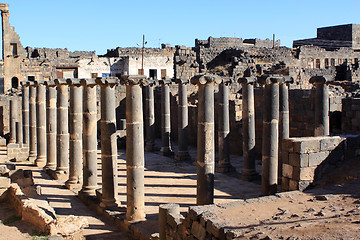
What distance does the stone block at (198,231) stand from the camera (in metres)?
8.88

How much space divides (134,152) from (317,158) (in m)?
4.90

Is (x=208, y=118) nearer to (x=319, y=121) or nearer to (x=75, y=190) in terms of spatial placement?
(x=319, y=121)

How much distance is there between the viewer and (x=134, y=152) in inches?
478

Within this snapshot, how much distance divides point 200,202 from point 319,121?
604cm

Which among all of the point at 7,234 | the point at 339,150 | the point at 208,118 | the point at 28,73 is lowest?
the point at 7,234

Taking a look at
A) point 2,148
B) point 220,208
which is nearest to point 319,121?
point 220,208

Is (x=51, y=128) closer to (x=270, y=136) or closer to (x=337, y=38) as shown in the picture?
(x=270, y=136)

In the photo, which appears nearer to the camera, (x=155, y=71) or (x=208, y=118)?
(x=208, y=118)

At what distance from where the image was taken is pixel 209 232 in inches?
342

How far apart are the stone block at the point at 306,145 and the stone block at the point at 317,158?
0.13 metres

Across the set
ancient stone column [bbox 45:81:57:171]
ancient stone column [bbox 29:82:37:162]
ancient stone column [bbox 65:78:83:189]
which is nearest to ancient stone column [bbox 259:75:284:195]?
ancient stone column [bbox 65:78:83:189]

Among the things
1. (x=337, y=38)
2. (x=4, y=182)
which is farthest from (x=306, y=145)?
(x=337, y=38)

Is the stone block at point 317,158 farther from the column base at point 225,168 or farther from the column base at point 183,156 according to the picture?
the column base at point 183,156

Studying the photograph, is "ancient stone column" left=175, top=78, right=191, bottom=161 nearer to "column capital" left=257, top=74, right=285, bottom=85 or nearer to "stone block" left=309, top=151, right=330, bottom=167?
"column capital" left=257, top=74, right=285, bottom=85
